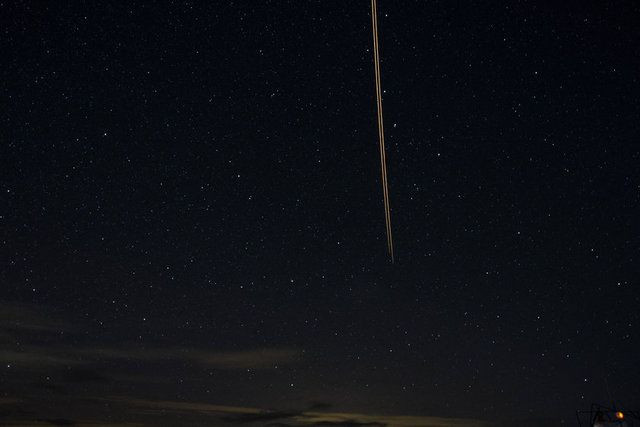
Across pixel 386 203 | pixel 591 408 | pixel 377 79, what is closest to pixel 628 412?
pixel 591 408

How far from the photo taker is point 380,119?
948 cm

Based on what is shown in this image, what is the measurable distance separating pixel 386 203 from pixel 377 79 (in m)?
2.25

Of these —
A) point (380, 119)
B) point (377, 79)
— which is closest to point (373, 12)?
point (377, 79)

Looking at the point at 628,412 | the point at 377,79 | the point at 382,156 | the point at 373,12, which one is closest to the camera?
the point at 373,12

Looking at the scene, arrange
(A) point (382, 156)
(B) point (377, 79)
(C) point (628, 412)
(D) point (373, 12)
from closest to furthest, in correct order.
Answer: (D) point (373, 12)
(B) point (377, 79)
(A) point (382, 156)
(C) point (628, 412)

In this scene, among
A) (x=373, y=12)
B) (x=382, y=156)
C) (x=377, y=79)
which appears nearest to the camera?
(x=373, y=12)

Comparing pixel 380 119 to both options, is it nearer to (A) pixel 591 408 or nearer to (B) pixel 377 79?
(B) pixel 377 79

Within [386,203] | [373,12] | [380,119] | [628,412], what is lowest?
[628,412]

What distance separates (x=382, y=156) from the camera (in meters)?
9.90

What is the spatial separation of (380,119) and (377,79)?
0.68 m

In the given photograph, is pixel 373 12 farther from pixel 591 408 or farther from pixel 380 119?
pixel 591 408

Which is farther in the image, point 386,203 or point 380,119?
point 386,203

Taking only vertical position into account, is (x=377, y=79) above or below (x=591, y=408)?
above

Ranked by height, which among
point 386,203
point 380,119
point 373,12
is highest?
point 373,12
